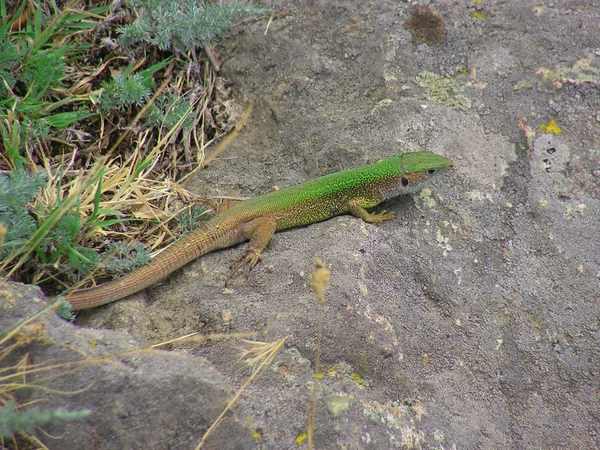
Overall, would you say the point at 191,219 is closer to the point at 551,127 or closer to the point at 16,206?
the point at 16,206

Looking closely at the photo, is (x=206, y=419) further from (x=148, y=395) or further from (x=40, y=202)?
(x=40, y=202)

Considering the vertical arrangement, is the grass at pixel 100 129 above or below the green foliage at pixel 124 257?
above

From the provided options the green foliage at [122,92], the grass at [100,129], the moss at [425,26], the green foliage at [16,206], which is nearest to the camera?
the green foliage at [16,206]

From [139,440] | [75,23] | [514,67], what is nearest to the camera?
[139,440]

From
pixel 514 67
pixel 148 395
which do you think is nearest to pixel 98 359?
pixel 148 395

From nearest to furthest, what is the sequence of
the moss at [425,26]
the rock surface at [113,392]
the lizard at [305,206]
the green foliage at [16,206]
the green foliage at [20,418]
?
the green foliage at [20,418], the rock surface at [113,392], the green foliage at [16,206], the lizard at [305,206], the moss at [425,26]

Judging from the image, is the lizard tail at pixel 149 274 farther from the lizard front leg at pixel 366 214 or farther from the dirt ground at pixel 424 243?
the lizard front leg at pixel 366 214

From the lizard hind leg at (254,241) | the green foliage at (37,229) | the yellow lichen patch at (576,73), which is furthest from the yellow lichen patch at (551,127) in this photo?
the green foliage at (37,229)
